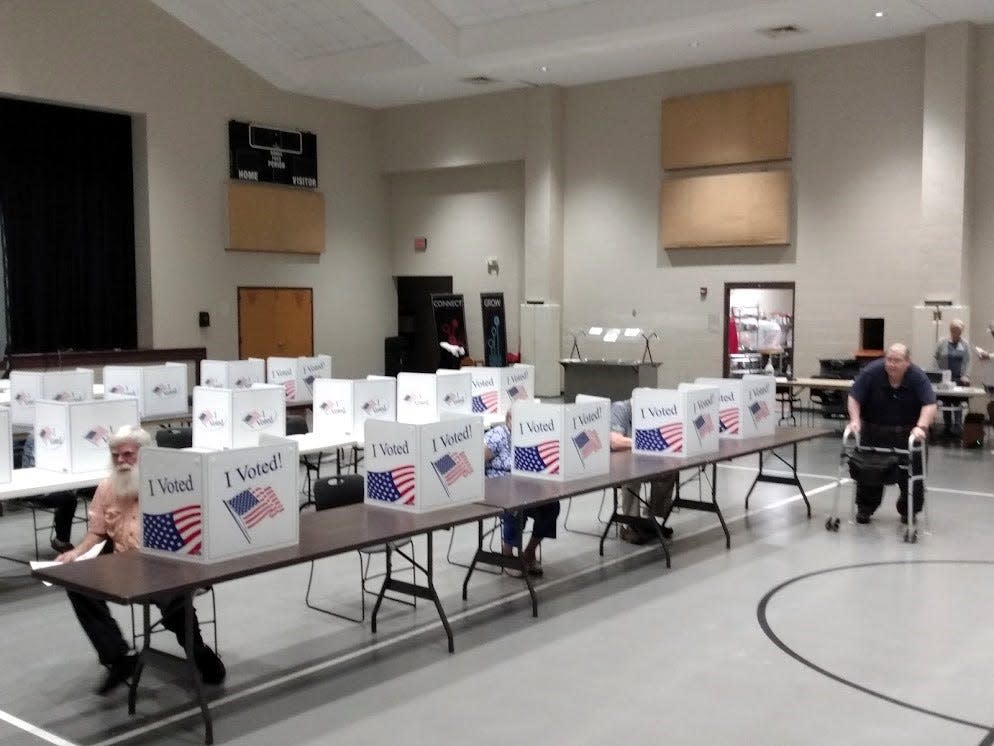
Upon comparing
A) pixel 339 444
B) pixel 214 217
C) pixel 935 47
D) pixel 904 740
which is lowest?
pixel 904 740

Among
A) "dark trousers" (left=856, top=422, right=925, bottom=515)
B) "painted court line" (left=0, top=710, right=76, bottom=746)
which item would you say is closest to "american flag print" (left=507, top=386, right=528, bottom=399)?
"dark trousers" (left=856, top=422, right=925, bottom=515)

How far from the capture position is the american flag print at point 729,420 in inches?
317

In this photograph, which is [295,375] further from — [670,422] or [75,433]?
[670,422]

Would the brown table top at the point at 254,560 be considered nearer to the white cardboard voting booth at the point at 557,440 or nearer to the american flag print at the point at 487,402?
the white cardboard voting booth at the point at 557,440

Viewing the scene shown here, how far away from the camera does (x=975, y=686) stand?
4.71 m

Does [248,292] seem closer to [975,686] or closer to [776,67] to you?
[776,67]

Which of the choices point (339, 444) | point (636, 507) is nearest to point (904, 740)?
point (636, 507)

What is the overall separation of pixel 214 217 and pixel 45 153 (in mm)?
2783

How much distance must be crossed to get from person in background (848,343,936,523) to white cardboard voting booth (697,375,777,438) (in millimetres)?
705

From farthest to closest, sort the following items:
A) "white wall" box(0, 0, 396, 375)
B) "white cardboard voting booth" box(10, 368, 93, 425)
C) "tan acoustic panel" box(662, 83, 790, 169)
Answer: "tan acoustic panel" box(662, 83, 790, 169) < "white wall" box(0, 0, 396, 375) < "white cardboard voting booth" box(10, 368, 93, 425)

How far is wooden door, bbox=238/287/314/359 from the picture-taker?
58.1 feet

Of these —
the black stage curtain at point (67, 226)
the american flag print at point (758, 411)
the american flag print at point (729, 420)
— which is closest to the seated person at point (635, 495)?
the american flag print at point (729, 420)

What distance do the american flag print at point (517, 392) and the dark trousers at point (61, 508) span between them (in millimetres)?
4201

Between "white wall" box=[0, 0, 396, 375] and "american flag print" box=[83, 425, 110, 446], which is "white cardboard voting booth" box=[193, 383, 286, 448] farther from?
"white wall" box=[0, 0, 396, 375]
